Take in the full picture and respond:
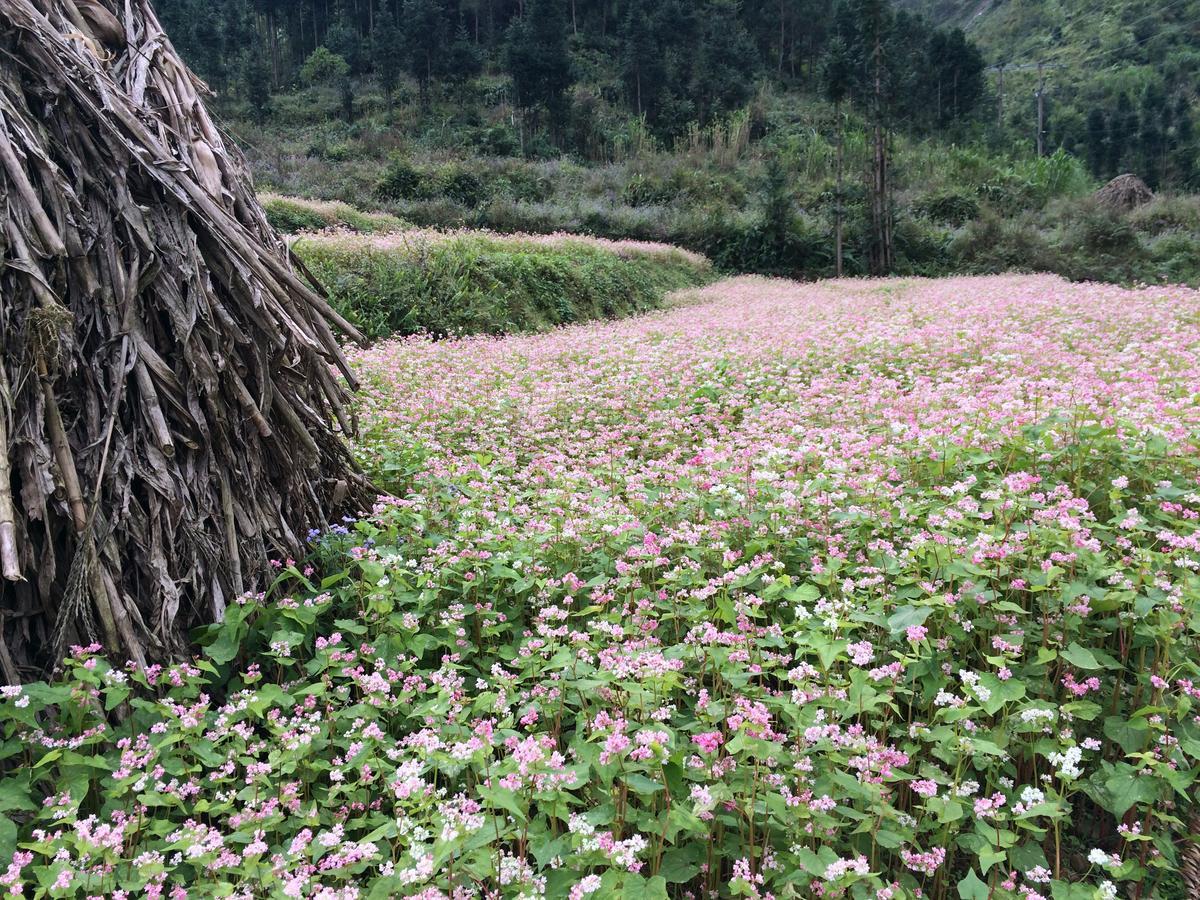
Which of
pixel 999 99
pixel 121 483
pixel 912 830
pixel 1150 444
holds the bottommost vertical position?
pixel 912 830

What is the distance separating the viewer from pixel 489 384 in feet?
24.2

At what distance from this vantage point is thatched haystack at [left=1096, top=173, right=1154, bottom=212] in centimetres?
2805

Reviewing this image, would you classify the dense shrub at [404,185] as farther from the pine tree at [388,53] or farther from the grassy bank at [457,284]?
the pine tree at [388,53]

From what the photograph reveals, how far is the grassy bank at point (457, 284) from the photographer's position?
11.6 m

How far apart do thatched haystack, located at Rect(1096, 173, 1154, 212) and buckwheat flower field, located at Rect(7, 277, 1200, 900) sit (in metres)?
31.3

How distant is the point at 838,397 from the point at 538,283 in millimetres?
10158

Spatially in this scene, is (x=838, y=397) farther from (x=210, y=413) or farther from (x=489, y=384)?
(x=210, y=413)

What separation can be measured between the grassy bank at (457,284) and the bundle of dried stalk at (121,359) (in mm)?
8058

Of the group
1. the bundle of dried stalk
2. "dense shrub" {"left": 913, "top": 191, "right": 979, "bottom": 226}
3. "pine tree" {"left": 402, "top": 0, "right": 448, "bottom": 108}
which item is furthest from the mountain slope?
the bundle of dried stalk

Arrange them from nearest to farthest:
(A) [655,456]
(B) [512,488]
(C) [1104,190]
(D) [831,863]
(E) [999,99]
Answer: (D) [831,863] → (B) [512,488] → (A) [655,456] → (C) [1104,190] → (E) [999,99]

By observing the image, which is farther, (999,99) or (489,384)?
(999,99)

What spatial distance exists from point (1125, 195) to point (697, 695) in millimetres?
36039

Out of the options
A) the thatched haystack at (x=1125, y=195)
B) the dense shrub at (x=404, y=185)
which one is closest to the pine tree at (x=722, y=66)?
the thatched haystack at (x=1125, y=195)

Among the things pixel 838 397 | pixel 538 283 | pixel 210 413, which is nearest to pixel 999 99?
pixel 538 283
